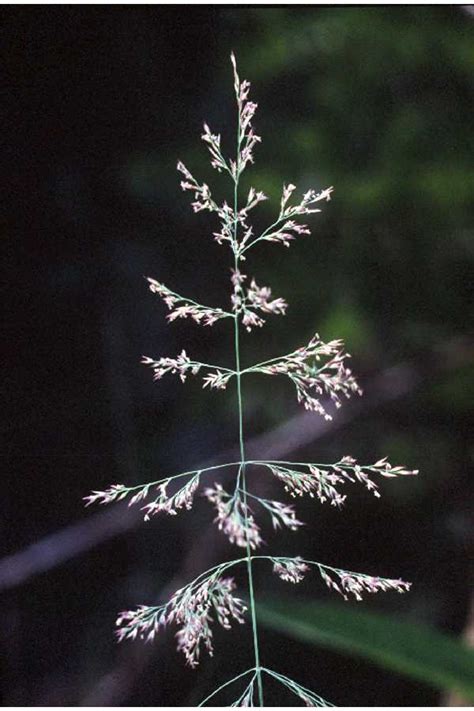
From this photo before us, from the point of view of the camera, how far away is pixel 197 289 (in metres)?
1.49

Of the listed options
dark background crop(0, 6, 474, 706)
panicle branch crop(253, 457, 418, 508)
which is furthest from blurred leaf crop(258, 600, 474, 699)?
dark background crop(0, 6, 474, 706)

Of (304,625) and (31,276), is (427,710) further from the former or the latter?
(31,276)

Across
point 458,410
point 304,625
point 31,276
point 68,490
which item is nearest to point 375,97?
point 458,410

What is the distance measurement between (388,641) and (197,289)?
0.98 metres

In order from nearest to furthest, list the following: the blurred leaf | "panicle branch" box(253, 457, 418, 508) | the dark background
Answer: the blurred leaf → "panicle branch" box(253, 457, 418, 508) → the dark background

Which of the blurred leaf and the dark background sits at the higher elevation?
the dark background

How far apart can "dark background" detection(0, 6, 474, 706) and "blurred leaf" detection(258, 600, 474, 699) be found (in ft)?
1.74

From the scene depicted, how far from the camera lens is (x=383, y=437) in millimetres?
1487

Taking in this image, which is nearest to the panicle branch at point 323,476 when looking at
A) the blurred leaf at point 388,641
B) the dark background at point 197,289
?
the blurred leaf at point 388,641

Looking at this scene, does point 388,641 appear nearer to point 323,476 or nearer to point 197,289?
point 323,476

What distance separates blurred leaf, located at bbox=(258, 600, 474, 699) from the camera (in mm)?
597

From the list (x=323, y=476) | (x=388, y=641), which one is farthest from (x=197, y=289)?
(x=388, y=641)

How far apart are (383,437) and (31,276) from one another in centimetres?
86

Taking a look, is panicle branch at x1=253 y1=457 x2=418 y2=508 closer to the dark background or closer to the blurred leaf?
the blurred leaf
